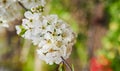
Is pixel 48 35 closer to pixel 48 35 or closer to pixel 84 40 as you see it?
pixel 48 35

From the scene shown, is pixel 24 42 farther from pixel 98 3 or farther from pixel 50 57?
pixel 50 57

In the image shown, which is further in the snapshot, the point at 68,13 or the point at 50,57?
the point at 68,13

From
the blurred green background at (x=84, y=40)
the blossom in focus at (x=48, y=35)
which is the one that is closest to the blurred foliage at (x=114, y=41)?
the blurred green background at (x=84, y=40)

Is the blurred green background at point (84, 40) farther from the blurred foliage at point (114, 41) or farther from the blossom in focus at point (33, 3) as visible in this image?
the blossom in focus at point (33, 3)

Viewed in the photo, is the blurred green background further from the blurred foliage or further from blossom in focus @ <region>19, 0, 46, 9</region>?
blossom in focus @ <region>19, 0, 46, 9</region>

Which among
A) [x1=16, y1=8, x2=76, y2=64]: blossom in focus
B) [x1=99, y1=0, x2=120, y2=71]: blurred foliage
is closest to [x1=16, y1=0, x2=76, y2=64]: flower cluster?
[x1=16, y1=8, x2=76, y2=64]: blossom in focus

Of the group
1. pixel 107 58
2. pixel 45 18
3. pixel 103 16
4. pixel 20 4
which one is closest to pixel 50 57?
pixel 45 18

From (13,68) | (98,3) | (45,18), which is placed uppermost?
(45,18)
